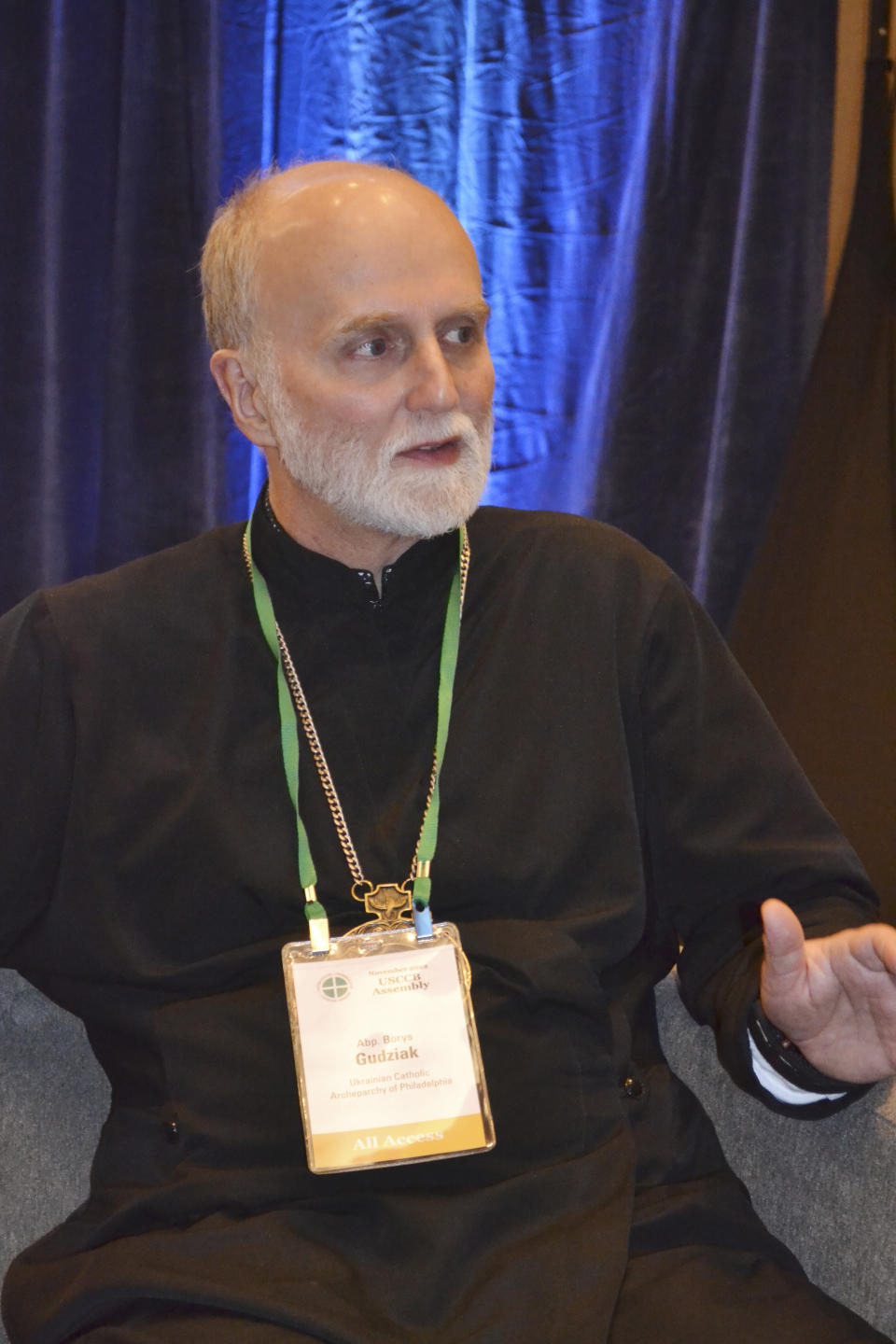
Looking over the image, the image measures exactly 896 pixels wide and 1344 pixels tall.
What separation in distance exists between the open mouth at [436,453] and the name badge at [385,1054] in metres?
0.57

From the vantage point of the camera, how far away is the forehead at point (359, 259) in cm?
165

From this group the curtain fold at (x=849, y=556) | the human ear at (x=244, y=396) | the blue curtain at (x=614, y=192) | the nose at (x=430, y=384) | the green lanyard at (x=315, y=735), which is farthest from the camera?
the blue curtain at (x=614, y=192)

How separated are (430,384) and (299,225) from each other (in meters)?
0.28

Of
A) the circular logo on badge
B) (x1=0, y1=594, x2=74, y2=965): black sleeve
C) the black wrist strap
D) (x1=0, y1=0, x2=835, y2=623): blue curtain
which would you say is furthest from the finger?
(x1=0, y1=0, x2=835, y2=623): blue curtain

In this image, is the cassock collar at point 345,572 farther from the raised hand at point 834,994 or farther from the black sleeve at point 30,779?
the raised hand at point 834,994

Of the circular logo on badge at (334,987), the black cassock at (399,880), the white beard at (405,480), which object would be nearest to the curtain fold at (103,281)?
the black cassock at (399,880)

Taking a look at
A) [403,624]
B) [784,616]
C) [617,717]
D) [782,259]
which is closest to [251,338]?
[403,624]

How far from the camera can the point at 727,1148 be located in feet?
5.16

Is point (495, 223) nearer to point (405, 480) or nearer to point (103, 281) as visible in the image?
point (103, 281)

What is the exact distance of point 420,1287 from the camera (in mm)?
1317

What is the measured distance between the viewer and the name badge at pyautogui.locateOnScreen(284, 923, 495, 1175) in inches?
53.4

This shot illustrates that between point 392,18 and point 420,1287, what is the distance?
7.05 ft

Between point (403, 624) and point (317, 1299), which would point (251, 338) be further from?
point (317, 1299)

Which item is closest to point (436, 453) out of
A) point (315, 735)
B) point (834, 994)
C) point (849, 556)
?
point (315, 735)
